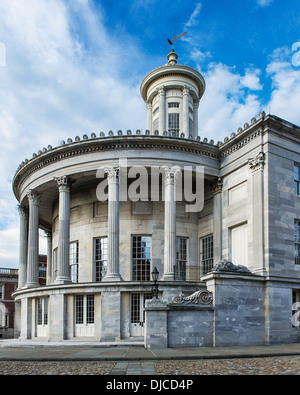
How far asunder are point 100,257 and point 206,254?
785cm

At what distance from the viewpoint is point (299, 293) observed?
2680 cm

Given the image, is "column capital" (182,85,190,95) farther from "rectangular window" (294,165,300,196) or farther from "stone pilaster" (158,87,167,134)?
"rectangular window" (294,165,300,196)

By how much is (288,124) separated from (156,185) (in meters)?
10.6

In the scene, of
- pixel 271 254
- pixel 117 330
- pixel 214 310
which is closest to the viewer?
pixel 214 310

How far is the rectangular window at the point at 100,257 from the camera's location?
3265 cm

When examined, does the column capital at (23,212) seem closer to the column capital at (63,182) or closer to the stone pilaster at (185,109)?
the column capital at (63,182)

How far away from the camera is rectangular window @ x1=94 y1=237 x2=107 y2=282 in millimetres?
32653

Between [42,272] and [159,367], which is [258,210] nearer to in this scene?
[159,367]

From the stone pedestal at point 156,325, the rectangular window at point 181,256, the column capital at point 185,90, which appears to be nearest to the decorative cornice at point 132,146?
the rectangular window at point 181,256

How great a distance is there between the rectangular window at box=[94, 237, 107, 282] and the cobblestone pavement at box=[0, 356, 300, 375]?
16305mm

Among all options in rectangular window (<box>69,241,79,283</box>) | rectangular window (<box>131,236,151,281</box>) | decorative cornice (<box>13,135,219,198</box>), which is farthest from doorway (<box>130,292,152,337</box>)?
decorative cornice (<box>13,135,219,198</box>)

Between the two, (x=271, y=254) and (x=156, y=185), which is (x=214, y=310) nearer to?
(x=271, y=254)

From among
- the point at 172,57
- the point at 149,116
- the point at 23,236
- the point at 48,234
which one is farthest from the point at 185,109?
the point at 48,234
